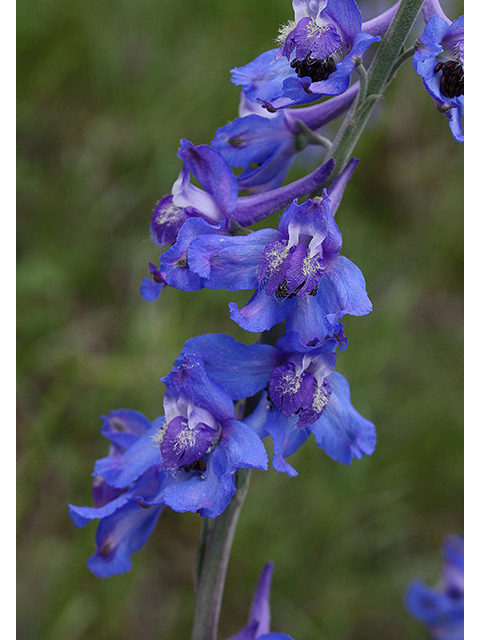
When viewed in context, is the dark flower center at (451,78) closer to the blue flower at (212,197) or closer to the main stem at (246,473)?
the main stem at (246,473)

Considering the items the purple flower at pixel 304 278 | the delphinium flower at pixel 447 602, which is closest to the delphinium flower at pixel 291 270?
the purple flower at pixel 304 278

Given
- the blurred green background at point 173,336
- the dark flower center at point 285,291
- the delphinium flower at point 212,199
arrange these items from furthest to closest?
the blurred green background at point 173,336 < the delphinium flower at point 212,199 < the dark flower center at point 285,291

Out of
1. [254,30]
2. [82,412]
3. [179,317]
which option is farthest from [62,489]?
[254,30]

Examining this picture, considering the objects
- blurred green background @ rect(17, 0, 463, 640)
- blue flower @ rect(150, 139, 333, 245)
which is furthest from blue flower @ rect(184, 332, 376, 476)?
blurred green background @ rect(17, 0, 463, 640)

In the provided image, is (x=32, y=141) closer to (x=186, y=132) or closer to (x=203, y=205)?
(x=186, y=132)

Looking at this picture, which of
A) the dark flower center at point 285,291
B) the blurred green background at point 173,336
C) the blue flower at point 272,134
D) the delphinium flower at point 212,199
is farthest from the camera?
the blurred green background at point 173,336
